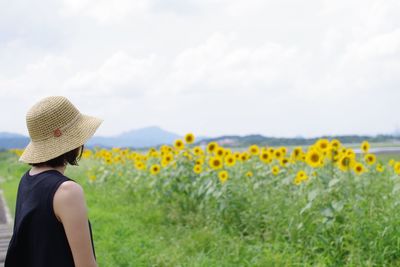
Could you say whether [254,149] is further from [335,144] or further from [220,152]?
[335,144]

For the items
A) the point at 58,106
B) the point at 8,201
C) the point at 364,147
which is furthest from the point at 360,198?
the point at 8,201

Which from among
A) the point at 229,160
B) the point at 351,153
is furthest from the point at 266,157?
the point at 351,153

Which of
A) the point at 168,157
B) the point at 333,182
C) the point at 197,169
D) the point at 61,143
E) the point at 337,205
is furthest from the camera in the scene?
the point at 168,157

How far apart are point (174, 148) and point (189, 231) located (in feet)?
6.24

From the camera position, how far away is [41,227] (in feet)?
7.11

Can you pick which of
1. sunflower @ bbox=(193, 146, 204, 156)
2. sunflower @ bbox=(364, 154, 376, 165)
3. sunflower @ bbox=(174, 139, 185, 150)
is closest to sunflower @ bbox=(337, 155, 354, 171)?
sunflower @ bbox=(364, 154, 376, 165)

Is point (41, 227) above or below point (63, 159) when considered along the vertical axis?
below

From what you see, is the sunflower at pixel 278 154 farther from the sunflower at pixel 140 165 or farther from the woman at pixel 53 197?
the woman at pixel 53 197

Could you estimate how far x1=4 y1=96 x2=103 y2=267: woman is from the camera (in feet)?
6.86

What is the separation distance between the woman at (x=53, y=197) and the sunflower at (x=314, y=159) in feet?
12.2

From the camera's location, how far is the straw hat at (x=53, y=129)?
226cm

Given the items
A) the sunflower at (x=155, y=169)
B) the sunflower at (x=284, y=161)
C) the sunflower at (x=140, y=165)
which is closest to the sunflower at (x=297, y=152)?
the sunflower at (x=284, y=161)

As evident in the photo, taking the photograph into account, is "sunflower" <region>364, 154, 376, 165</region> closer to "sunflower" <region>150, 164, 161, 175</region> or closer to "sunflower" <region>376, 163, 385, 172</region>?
"sunflower" <region>376, 163, 385, 172</region>

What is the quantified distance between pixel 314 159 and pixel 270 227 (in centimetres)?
76
